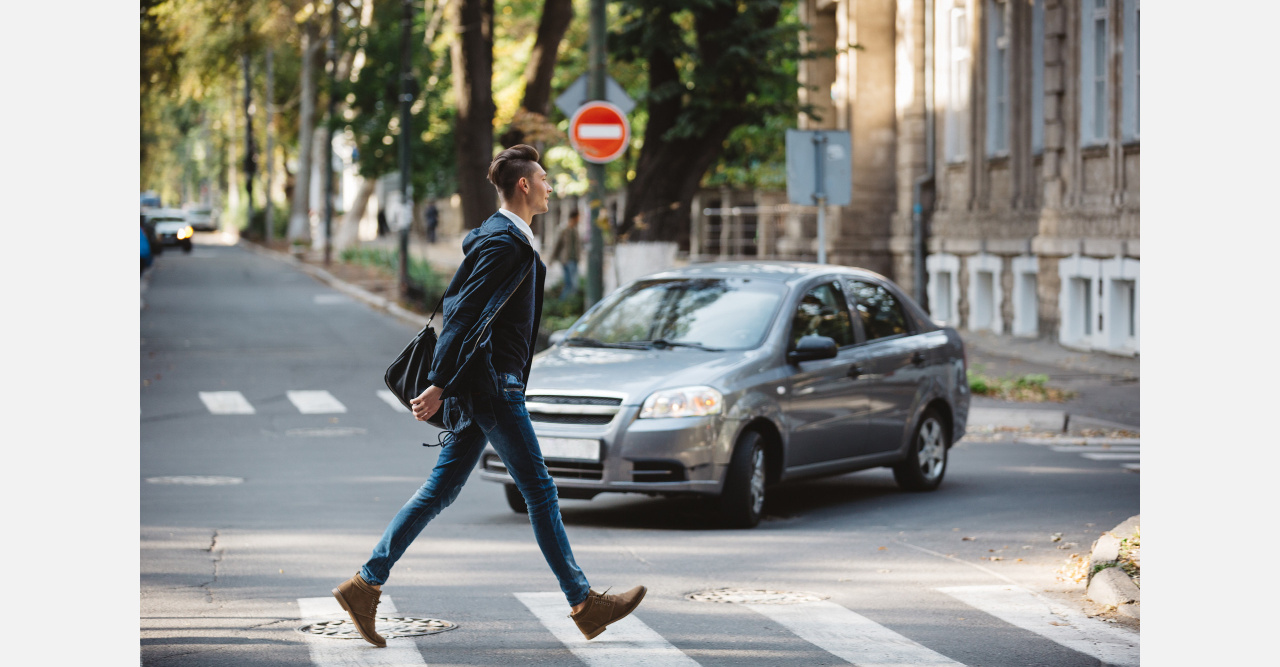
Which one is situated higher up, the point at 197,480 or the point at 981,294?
the point at 981,294

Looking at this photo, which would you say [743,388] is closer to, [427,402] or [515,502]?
[515,502]

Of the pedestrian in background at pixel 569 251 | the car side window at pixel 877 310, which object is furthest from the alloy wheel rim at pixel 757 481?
the pedestrian in background at pixel 569 251

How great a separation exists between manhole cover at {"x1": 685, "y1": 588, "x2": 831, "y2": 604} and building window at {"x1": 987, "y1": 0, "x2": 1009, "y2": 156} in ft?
63.4

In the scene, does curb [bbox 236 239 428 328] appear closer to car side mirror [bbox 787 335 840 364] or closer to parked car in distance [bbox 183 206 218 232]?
car side mirror [bbox 787 335 840 364]

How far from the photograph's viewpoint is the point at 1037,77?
81.8ft

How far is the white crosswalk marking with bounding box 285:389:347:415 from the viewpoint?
1784 centimetres

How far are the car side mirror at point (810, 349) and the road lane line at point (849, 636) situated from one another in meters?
2.98

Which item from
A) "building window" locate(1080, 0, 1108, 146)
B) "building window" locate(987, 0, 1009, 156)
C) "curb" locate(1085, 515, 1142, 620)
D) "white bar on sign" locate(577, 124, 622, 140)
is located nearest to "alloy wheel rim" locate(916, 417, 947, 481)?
"curb" locate(1085, 515, 1142, 620)

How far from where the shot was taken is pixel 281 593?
8070mm

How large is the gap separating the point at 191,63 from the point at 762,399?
480 centimetres

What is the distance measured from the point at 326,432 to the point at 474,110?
12.2 m

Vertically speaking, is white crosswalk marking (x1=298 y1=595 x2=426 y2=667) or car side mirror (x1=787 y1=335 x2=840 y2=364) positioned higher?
car side mirror (x1=787 y1=335 x2=840 y2=364)

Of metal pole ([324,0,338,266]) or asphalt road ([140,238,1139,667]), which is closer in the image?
asphalt road ([140,238,1139,667])

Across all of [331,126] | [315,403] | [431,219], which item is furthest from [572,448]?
[431,219]
